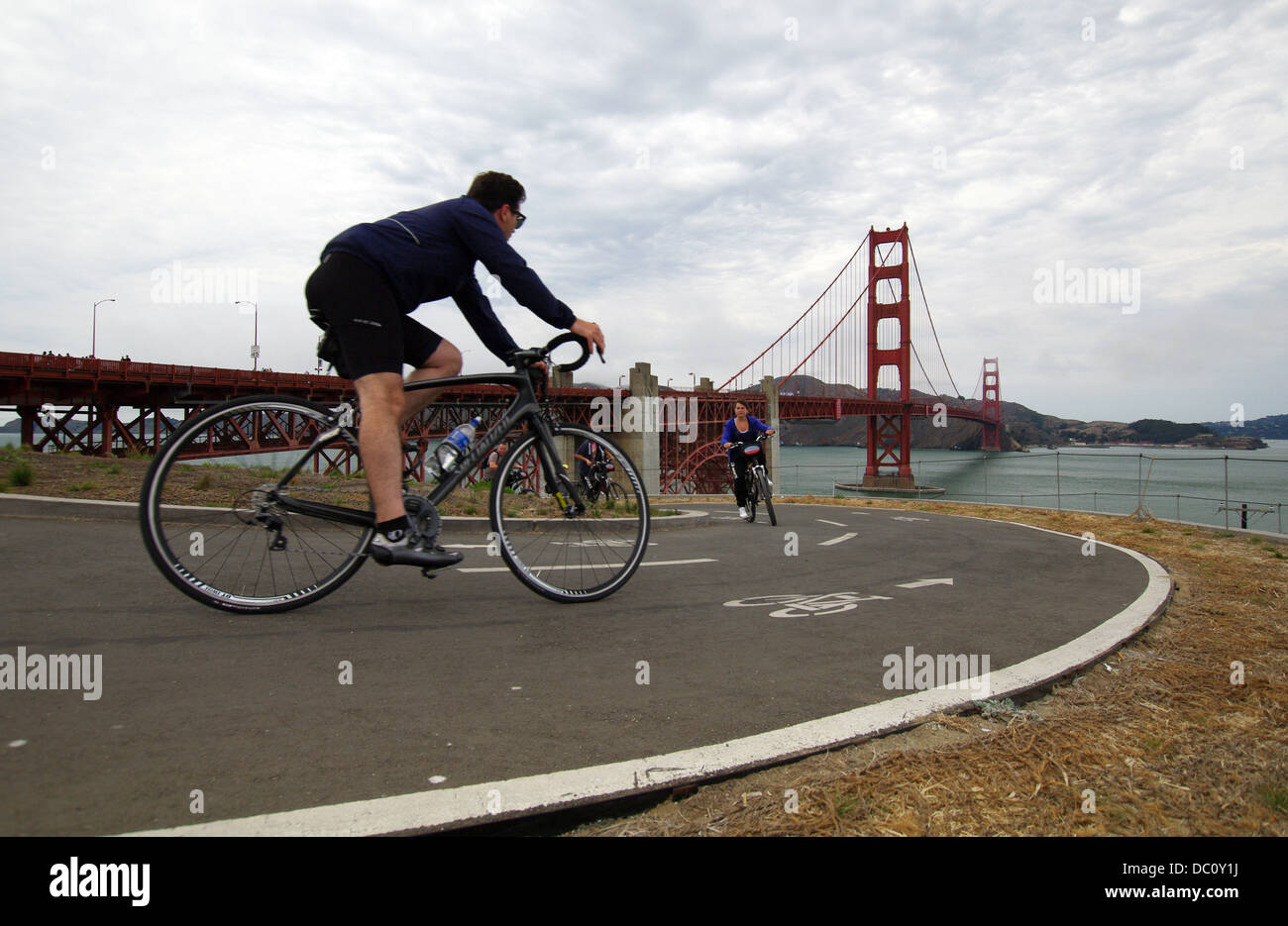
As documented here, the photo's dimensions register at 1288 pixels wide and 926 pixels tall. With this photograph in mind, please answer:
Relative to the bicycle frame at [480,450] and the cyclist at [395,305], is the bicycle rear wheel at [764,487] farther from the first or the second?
the cyclist at [395,305]

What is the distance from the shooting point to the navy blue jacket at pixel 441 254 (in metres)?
3.11

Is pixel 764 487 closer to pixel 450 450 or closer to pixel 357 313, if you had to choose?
pixel 450 450

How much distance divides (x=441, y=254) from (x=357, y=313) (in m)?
0.49

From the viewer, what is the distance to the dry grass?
60.5 inches

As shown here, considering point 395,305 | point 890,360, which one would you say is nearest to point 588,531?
point 395,305

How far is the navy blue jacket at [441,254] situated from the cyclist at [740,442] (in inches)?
291

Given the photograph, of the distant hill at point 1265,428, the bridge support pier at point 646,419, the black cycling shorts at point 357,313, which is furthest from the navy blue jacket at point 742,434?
the distant hill at point 1265,428

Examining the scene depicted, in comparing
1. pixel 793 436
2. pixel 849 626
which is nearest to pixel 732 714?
pixel 849 626

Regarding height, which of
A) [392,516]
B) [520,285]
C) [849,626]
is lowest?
[849,626]

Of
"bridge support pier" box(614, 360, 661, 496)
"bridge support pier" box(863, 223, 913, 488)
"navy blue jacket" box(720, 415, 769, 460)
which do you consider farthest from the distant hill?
"navy blue jacket" box(720, 415, 769, 460)

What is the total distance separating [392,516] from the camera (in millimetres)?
3154

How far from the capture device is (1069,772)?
1.79 m
